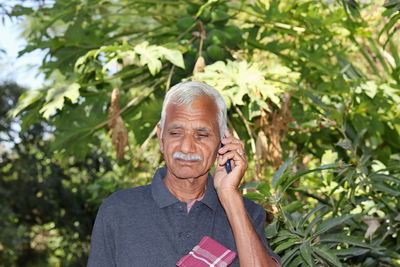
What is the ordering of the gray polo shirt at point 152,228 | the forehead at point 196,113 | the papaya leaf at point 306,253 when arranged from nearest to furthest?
the gray polo shirt at point 152,228
the forehead at point 196,113
the papaya leaf at point 306,253

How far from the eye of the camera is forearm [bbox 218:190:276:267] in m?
2.08

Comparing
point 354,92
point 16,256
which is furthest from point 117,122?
point 16,256

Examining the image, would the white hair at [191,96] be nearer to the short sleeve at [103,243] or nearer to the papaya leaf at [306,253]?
the short sleeve at [103,243]

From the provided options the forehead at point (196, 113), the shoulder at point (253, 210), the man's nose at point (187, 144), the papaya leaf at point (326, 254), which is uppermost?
the forehead at point (196, 113)

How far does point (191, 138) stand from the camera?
2219mm

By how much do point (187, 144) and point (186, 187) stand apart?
180 mm

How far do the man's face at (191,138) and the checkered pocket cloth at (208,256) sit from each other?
26 cm

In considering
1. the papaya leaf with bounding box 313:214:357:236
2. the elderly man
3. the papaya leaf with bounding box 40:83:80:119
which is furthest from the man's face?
the papaya leaf with bounding box 40:83:80:119

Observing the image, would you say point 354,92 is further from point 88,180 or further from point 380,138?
point 88,180

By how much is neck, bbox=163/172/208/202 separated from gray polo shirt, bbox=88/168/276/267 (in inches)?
1.4

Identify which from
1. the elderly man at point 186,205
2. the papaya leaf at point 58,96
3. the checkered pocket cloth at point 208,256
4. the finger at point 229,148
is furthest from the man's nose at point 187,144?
the papaya leaf at point 58,96

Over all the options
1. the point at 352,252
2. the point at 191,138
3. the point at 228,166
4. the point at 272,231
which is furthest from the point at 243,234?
the point at 352,252

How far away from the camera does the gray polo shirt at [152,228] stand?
2.13m

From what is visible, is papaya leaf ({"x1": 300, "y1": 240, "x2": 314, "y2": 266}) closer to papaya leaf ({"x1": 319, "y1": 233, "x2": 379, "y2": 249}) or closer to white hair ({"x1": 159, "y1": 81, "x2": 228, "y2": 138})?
papaya leaf ({"x1": 319, "y1": 233, "x2": 379, "y2": 249})
